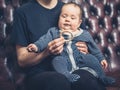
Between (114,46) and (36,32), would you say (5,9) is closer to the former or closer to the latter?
(36,32)

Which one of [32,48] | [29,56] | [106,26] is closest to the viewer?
[32,48]

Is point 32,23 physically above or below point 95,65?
above

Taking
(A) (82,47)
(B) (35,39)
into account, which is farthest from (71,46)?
(B) (35,39)

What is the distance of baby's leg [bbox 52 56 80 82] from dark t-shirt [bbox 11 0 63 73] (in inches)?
3.6

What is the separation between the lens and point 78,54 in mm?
1741

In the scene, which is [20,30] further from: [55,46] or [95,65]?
[95,65]

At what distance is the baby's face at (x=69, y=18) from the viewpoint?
1.75m

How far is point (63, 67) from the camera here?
164cm

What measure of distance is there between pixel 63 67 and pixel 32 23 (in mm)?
295

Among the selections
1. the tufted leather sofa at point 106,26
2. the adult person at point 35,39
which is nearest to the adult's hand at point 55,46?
the adult person at point 35,39

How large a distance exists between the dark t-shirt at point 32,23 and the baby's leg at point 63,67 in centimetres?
9

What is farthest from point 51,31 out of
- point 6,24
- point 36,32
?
point 6,24

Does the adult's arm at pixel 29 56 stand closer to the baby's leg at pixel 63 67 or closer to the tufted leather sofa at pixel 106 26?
the baby's leg at pixel 63 67

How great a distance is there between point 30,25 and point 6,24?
35cm
